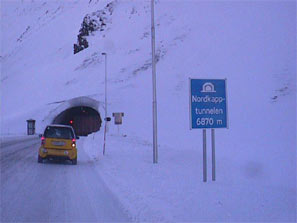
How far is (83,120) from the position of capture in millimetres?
62875

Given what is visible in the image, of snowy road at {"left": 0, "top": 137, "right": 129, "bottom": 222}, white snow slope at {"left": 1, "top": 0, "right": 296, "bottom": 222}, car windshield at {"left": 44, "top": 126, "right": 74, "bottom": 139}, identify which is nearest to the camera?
snowy road at {"left": 0, "top": 137, "right": 129, "bottom": 222}

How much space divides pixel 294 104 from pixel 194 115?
2730 centimetres

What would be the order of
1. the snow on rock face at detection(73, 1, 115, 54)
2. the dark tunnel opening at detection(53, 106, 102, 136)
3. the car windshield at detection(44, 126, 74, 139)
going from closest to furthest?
the car windshield at detection(44, 126, 74, 139) < the dark tunnel opening at detection(53, 106, 102, 136) < the snow on rock face at detection(73, 1, 115, 54)

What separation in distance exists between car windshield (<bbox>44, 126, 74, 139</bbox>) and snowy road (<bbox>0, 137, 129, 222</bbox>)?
2.60 m

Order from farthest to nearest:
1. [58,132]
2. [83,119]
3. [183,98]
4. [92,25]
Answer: [92,25]
[83,119]
[183,98]
[58,132]

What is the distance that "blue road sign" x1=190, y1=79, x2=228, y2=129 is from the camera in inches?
460

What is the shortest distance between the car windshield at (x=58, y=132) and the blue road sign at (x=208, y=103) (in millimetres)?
7598

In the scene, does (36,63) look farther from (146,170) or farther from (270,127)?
(146,170)

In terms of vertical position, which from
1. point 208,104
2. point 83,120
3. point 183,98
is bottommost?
point 208,104

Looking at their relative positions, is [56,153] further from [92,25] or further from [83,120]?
[92,25]

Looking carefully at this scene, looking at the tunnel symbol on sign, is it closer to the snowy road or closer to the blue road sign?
the blue road sign

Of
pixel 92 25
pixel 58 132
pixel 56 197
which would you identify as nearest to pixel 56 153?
pixel 58 132

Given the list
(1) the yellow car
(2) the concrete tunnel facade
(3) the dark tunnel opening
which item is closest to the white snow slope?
(1) the yellow car

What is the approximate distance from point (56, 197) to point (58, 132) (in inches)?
311
